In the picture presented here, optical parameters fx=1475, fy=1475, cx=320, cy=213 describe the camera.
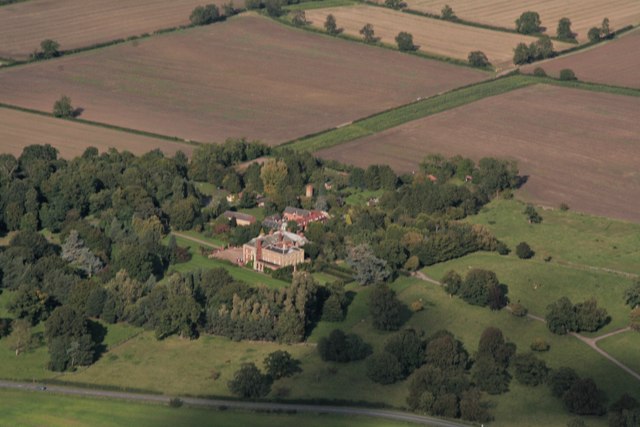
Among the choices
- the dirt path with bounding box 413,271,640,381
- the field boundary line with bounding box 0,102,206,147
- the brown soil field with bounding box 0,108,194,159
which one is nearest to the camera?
the dirt path with bounding box 413,271,640,381

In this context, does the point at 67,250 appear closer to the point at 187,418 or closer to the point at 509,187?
the point at 187,418

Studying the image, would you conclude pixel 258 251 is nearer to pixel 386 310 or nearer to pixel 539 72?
pixel 386 310

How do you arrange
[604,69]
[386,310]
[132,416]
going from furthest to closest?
[604,69] < [386,310] < [132,416]

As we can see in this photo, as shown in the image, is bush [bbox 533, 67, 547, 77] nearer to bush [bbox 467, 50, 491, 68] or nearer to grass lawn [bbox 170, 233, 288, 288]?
bush [bbox 467, 50, 491, 68]

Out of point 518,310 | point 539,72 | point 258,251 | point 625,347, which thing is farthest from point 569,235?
point 539,72

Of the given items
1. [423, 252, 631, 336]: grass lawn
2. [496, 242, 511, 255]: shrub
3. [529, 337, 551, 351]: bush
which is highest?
[496, 242, 511, 255]: shrub

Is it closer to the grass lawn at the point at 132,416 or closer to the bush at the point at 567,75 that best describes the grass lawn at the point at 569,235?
the grass lawn at the point at 132,416

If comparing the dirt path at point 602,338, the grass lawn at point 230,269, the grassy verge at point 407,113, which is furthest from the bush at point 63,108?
the dirt path at point 602,338

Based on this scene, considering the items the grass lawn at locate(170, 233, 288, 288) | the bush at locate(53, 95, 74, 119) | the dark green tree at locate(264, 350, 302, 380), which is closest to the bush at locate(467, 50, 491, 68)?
the bush at locate(53, 95, 74, 119)
